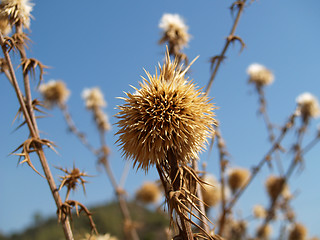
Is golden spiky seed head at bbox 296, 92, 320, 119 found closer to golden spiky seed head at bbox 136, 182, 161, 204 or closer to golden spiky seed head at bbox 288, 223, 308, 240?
golden spiky seed head at bbox 288, 223, 308, 240

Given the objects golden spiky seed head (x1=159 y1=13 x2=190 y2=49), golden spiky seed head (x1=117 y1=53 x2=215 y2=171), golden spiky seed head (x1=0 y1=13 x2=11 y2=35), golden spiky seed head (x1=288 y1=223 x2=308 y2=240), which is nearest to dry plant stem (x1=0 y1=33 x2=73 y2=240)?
golden spiky seed head (x1=0 y1=13 x2=11 y2=35)

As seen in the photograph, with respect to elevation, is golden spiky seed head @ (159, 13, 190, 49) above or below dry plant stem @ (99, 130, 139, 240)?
above

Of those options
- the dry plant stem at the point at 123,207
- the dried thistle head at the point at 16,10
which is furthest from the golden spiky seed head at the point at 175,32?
the dry plant stem at the point at 123,207

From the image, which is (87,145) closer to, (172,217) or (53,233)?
(172,217)

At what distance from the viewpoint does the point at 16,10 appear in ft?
9.21

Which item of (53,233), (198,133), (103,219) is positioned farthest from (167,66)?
(53,233)

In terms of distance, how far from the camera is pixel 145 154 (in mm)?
2012

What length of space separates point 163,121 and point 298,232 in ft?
22.9

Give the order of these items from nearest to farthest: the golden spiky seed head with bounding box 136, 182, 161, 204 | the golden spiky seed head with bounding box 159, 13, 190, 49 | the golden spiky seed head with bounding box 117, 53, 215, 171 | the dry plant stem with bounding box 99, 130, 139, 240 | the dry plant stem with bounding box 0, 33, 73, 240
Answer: the golden spiky seed head with bounding box 117, 53, 215, 171 → the dry plant stem with bounding box 0, 33, 73, 240 → the golden spiky seed head with bounding box 159, 13, 190, 49 → the dry plant stem with bounding box 99, 130, 139, 240 → the golden spiky seed head with bounding box 136, 182, 161, 204

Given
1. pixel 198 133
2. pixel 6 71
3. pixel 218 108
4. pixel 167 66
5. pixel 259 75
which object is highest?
pixel 259 75

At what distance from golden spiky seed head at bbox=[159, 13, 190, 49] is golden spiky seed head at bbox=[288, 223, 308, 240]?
18.9ft

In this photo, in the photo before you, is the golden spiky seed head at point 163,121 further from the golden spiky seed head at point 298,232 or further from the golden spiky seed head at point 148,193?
the golden spiky seed head at point 148,193

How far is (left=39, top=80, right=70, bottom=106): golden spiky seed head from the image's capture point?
8084 mm

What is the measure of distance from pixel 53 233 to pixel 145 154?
60.4 meters
